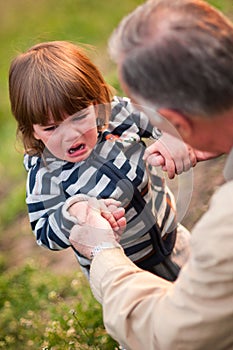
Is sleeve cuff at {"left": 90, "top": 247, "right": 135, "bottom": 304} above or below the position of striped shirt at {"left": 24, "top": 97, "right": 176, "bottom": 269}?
above

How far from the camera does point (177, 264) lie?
2.87 metres

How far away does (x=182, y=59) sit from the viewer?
166 centimetres

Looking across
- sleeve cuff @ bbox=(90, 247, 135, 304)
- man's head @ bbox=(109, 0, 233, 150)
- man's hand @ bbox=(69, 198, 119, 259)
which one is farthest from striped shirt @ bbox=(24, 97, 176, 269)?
man's head @ bbox=(109, 0, 233, 150)

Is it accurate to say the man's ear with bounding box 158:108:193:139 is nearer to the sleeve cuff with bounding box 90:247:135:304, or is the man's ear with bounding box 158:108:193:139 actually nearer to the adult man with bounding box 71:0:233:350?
the adult man with bounding box 71:0:233:350

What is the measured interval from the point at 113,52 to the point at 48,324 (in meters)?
2.11

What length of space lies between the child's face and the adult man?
2.32 ft

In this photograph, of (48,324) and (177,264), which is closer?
(177,264)

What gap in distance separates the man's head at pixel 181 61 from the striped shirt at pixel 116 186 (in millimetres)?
806

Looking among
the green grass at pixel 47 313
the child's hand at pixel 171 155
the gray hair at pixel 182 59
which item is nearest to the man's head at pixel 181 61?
the gray hair at pixel 182 59

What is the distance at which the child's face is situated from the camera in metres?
2.55

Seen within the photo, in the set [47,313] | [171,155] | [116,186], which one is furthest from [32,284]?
[171,155]

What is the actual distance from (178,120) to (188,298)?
0.43 metres

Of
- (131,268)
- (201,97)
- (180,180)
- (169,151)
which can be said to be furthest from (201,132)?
(180,180)

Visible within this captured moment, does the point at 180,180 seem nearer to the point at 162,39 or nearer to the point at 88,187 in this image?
the point at 88,187
